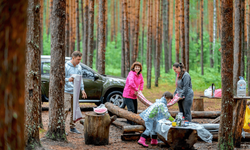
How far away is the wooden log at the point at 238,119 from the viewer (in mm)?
6557

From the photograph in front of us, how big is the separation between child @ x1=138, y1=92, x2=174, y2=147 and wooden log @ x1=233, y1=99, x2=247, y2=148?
1621 millimetres

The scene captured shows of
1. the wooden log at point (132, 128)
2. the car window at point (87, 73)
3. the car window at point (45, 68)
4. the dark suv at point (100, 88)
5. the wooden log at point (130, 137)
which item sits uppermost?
the car window at point (45, 68)

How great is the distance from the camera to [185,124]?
6.14 meters

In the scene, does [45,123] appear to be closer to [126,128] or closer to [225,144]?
[126,128]

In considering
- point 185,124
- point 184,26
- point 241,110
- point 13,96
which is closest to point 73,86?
point 185,124

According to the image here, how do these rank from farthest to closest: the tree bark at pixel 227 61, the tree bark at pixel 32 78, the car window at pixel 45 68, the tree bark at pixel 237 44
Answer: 1. the tree bark at pixel 237 44
2. the car window at pixel 45 68
3. the tree bark at pixel 227 61
4. the tree bark at pixel 32 78

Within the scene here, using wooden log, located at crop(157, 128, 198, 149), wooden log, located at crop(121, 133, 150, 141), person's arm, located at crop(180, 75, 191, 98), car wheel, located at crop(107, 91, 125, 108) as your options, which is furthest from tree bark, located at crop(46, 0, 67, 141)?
car wheel, located at crop(107, 91, 125, 108)

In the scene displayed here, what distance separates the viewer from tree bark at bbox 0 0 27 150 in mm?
1392

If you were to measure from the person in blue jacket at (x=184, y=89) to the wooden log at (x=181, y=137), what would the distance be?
1.65 metres

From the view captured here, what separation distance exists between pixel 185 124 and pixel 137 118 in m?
1.68

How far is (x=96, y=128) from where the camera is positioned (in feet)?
20.6

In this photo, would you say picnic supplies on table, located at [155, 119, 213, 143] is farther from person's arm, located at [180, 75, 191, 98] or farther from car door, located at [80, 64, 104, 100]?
car door, located at [80, 64, 104, 100]

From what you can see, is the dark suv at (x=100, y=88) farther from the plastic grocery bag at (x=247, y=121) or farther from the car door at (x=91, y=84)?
the plastic grocery bag at (x=247, y=121)

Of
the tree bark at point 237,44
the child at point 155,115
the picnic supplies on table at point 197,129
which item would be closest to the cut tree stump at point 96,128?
the child at point 155,115
